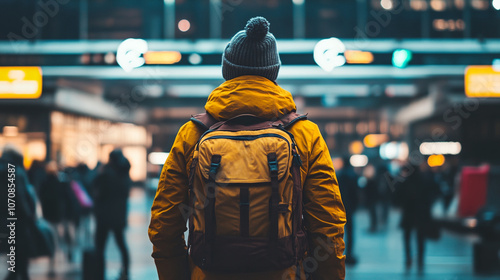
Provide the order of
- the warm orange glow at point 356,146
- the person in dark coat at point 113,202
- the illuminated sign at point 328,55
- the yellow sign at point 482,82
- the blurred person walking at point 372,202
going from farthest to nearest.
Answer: the warm orange glow at point 356,146
the blurred person walking at point 372,202
the illuminated sign at point 328,55
the yellow sign at point 482,82
the person in dark coat at point 113,202

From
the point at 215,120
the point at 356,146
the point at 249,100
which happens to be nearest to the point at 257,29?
the point at 249,100

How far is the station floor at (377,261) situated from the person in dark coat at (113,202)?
0.51 meters

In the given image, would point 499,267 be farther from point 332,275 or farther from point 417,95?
point 417,95

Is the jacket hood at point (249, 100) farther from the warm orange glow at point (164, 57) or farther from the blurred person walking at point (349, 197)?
the warm orange glow at point (164, 57)

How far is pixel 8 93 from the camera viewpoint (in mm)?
8562

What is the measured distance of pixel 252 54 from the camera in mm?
2268

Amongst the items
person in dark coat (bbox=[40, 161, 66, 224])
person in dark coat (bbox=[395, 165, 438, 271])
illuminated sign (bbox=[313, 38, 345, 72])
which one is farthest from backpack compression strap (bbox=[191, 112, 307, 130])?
person in dark coat (bbox=[40, 161, 66, 224])

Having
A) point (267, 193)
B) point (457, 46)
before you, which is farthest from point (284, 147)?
point (457, 46)

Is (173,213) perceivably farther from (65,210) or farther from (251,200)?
(65,210)

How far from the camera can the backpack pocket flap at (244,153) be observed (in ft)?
6.55

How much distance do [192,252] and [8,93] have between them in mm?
7535

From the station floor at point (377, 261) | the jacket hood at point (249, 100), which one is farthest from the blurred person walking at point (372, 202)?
the jacket hood at point (249, 100)

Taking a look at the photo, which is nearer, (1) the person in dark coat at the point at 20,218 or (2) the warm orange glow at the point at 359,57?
(1) the person in dark coat at the point at 20,218

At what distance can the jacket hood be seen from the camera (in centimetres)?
216
